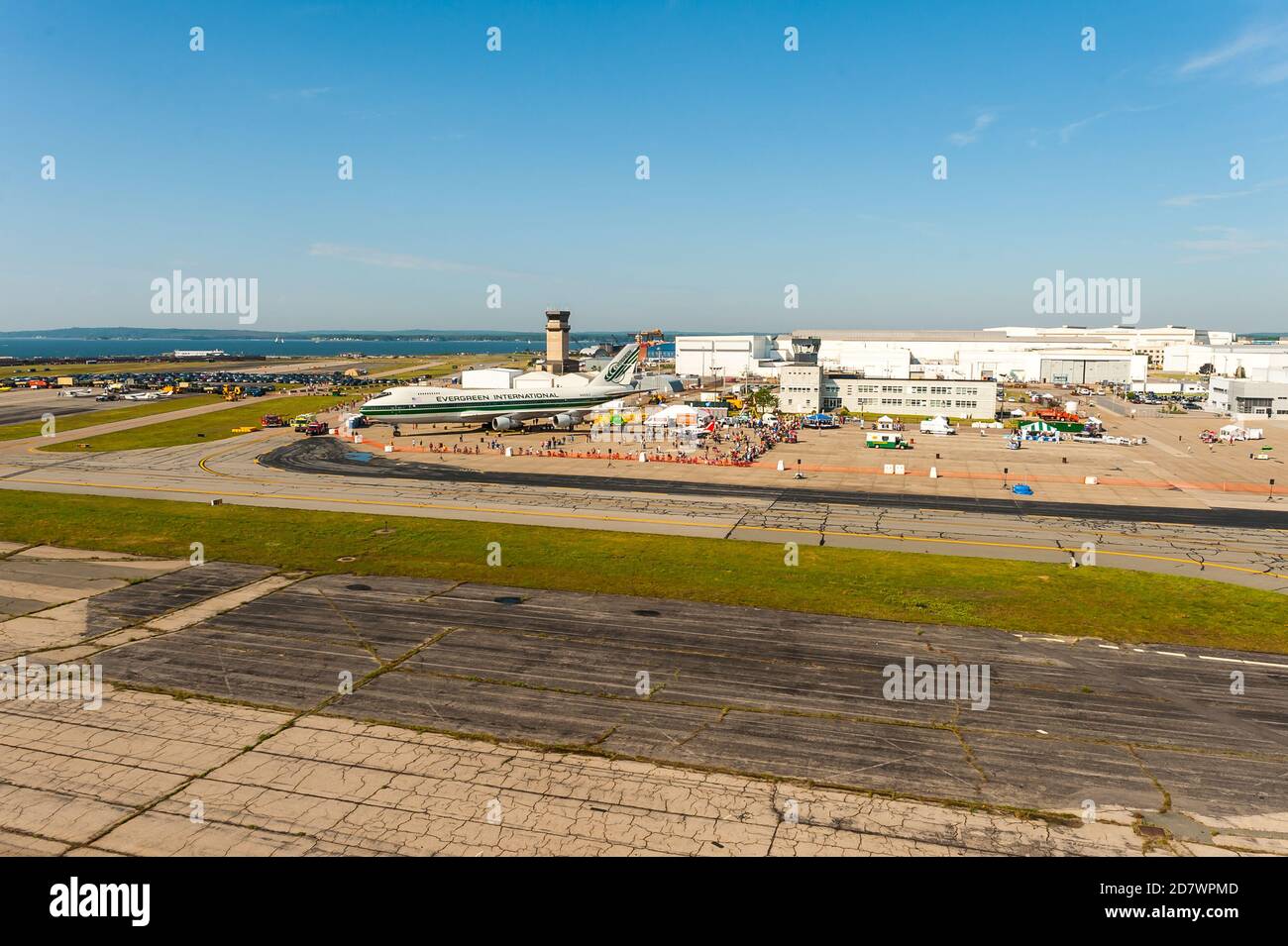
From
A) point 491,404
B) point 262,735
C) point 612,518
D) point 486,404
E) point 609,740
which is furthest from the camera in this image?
point 491,404

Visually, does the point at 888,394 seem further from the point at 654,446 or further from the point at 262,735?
the point at 262,735

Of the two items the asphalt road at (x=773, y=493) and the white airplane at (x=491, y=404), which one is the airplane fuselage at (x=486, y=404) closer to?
the white airplane at (x=491, y=404)

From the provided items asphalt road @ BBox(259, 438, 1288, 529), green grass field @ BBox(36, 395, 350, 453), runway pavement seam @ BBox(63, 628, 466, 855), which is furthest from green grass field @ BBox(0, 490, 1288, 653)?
green grass field @ BBox(36, 395, 350, 453)

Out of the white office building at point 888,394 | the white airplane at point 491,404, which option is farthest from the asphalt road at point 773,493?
the white office building at point 888,394

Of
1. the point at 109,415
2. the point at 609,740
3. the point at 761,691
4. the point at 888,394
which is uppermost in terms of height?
the point at 888,394

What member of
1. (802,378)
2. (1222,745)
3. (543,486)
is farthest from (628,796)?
(802,378)

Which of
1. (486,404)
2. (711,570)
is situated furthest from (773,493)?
(486,404)

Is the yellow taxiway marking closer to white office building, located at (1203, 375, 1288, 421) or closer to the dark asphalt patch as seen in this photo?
the dark asphalt patch
